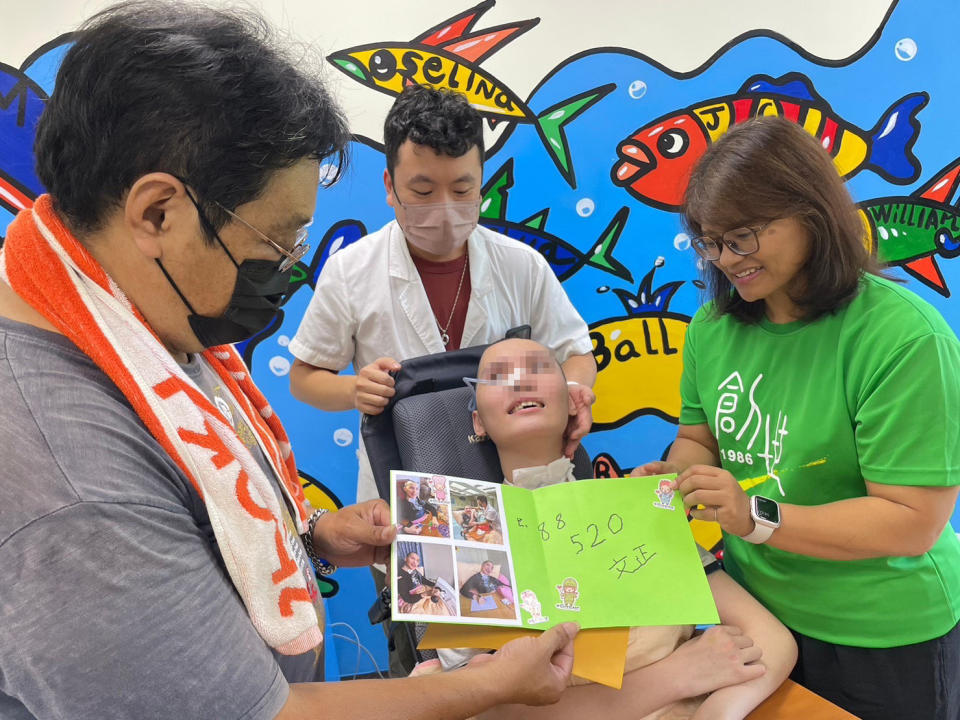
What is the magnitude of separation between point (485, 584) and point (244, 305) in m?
0.65

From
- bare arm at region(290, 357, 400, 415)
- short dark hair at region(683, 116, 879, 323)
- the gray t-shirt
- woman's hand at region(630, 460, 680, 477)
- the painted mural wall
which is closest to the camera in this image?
the gray t-shirt

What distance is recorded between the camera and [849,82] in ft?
9.42

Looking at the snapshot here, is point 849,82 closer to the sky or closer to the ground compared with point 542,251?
closer to the sky

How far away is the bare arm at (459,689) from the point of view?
3.00ft

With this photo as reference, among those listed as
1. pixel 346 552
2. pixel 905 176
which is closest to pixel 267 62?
pixel 346 552

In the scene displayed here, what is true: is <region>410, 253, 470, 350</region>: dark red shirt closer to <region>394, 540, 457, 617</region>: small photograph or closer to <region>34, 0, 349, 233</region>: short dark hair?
<region>394, 540, 457, 617</region>: small photograph

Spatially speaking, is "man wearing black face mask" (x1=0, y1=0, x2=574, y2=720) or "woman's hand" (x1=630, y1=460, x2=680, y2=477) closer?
"man wearing black face mask" (x1=0, y1=0, x2=574, y2=720)

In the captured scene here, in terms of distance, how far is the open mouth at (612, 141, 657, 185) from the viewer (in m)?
2.84

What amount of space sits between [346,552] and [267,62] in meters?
0.94

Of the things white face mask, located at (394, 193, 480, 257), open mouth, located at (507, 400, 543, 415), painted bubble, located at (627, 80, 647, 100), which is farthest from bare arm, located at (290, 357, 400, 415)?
painted bubble, located at (627, 80, 647, 100)

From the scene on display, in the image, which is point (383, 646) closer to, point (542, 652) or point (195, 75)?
point (542, 652)

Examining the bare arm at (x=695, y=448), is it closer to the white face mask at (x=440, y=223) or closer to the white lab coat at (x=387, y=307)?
the white lab coat at (x=387, y=307)

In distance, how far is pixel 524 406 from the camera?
1.90m

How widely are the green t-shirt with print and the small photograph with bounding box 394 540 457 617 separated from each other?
749 millimetres
